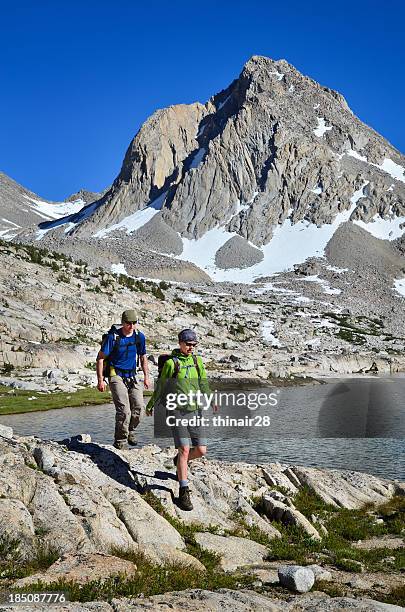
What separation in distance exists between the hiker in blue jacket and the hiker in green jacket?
71.7 inches

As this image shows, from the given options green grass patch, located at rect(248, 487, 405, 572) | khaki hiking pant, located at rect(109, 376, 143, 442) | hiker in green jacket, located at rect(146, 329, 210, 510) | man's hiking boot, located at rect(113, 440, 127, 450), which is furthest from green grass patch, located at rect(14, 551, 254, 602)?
man's hiking boot, located at rect(113, 440, 127, 450)

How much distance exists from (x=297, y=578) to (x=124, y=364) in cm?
766

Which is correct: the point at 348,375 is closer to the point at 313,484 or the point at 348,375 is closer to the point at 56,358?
the point at 56,358

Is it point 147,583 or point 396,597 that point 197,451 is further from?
point 396,597

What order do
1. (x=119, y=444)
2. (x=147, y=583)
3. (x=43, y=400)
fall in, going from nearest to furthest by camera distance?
1. (x=147, y=583)
2. (x=119, y=444)
3. (x=43, y=400)

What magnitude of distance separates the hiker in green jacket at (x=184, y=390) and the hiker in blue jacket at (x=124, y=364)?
1821 mm

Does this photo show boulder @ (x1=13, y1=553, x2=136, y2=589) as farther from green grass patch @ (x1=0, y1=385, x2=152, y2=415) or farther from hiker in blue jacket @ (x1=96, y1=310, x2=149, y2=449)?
green grass patch @ (x1=0, y1=385, x2=152, y2=415)

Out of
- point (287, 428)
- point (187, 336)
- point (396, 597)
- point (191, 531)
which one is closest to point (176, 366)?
point (187, 336)

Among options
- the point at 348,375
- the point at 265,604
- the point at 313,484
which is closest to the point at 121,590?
the point at 265,604

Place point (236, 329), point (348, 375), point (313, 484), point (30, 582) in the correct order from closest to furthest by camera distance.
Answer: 1. point (30, 582)
2. point (313, 484)
3. point (348, 375)
4. point (236, 329)

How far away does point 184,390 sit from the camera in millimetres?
13242

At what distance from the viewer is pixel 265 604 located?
880cm

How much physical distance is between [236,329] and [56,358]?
63090 millimetres

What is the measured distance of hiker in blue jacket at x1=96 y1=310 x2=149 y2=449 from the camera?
14992 millimetres
